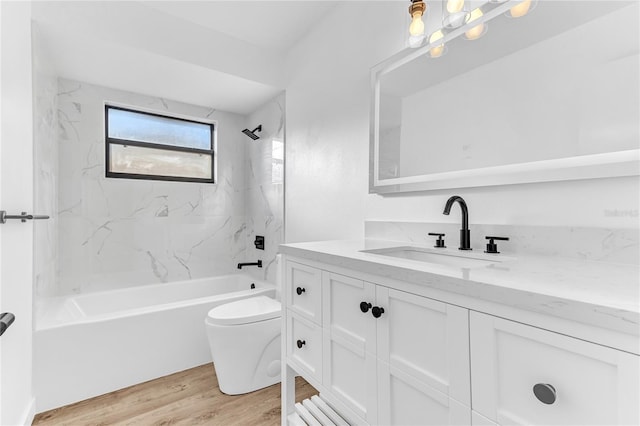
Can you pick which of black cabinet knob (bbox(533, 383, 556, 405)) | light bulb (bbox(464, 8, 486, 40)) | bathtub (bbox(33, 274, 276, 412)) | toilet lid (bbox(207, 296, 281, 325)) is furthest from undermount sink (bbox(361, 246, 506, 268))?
bathtub (bbox(33, 274, 276, 412))

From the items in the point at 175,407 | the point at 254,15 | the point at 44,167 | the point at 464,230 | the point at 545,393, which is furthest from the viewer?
the point at 254,15

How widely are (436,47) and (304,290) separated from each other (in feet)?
4.08

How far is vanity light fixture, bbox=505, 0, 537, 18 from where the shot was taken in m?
1.10

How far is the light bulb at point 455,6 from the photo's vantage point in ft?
4.24

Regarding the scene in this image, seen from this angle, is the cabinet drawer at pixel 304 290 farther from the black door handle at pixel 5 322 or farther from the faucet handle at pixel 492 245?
the black door handle at pixel 5 322

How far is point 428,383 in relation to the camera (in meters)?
0.80

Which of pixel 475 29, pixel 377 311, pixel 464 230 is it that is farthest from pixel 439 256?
pixel 475 29

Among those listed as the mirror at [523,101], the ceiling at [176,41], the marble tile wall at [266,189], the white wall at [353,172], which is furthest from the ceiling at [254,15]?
the mirror at [523,101]

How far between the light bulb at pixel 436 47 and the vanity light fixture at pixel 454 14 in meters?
0.04

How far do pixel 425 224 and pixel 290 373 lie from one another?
3.09ft

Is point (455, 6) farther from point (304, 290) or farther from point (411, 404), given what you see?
point (411, 404)

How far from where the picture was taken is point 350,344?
105 cm

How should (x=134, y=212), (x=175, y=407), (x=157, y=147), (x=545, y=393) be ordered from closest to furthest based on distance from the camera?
(x=545, y=393) → (x=175, y=407) → (x=134, y=212) → (x=157, y=147)

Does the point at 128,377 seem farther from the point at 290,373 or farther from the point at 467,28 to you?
the point at 467,28
